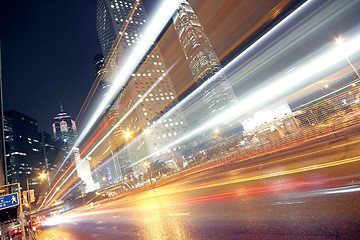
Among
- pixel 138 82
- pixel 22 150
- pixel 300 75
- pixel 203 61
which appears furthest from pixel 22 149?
pixel 300 75

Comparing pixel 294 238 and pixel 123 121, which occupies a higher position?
pixel 123 121

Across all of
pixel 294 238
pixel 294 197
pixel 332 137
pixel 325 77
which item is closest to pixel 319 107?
pixel 332 137

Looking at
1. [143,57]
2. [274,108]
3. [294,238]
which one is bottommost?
[294,238]

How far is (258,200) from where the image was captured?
19.8ft

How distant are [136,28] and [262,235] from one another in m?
117

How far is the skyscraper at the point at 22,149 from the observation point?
4434 inches

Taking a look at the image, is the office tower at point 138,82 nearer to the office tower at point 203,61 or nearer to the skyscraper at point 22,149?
the office tower at point 203,61

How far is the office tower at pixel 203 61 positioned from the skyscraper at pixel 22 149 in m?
136

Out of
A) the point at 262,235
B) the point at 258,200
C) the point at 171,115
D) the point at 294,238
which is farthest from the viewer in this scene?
the point at 171,115

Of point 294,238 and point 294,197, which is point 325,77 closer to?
point 294,197

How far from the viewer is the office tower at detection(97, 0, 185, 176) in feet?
265

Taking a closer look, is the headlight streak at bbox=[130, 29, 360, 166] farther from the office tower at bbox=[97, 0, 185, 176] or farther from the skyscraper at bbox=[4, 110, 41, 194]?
the skyscraper at bbox=[4, 110, 41, 194]

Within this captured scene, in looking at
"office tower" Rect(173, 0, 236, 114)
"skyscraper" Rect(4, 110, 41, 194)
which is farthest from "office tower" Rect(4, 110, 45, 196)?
"office tower" Rect(173, 0, 236, 114)

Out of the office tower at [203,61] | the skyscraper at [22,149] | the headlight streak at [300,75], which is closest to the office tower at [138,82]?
the office tower at [203,61]
